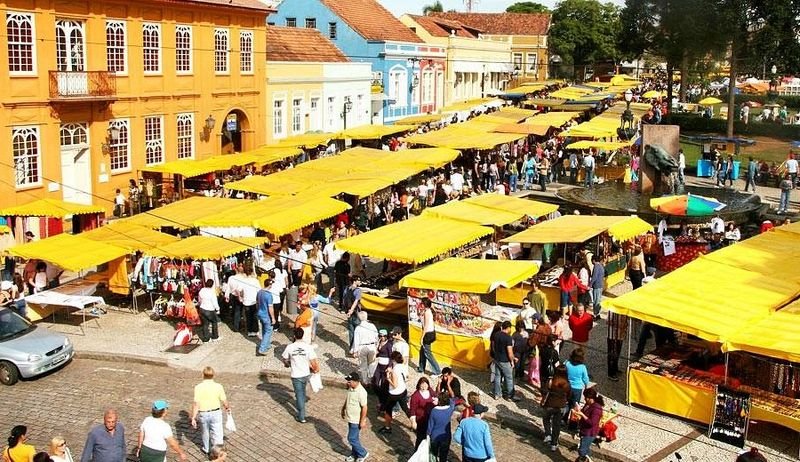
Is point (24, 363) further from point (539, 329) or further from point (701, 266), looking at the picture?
point (701, 266)

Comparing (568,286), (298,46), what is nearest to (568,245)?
(568,286)

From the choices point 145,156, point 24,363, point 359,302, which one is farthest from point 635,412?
point 145,156

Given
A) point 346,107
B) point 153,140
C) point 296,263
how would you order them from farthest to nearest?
point 346,107 < point 153,140 < point 296,263

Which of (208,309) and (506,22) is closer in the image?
(208,309)

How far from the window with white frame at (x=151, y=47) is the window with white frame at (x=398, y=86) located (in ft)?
75.4

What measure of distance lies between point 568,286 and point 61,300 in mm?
10210

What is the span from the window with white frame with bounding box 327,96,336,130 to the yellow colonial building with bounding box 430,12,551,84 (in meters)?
45.0

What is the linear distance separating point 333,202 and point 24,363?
370 inches

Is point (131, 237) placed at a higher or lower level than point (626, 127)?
lower

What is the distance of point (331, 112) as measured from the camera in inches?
1783

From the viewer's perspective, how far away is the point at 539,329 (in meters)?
14.6

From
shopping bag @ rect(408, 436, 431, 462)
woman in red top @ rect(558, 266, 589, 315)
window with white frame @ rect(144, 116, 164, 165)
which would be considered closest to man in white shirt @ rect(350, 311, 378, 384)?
shopping bag @ rect(408, 436, 431, 462)

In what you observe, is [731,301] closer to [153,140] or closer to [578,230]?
[578,230]

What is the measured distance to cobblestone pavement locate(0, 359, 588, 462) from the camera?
41.7 ft
